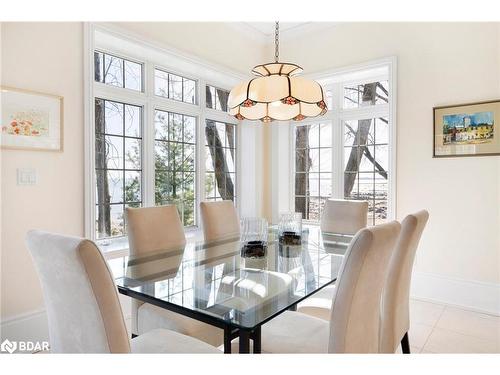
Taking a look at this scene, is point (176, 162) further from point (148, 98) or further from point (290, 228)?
point (290, 228)

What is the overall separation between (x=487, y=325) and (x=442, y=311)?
1.15 ft

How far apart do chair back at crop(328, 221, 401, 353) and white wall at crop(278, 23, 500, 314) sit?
2211 millimetres

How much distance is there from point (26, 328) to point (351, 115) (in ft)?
12.0

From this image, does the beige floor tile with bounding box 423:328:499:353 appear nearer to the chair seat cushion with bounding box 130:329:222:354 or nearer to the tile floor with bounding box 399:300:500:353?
the tile floor with bounding box 399:300:500:353

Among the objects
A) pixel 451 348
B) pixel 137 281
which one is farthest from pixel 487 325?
pixel 137 281

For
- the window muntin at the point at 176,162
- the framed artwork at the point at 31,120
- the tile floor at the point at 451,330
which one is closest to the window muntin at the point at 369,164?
the tile floor at the point at 451,330

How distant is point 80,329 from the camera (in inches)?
45.7

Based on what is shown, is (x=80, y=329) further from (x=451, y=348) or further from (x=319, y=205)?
(x=319, y=205)

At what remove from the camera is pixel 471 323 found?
2.75 m

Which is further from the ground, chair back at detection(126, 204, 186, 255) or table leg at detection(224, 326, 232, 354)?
chair back at detection(126, 204, 186, 255)

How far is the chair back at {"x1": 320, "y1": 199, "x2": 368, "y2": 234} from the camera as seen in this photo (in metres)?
2.92

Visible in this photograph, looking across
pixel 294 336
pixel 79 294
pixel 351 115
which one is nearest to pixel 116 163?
pixel 79 294

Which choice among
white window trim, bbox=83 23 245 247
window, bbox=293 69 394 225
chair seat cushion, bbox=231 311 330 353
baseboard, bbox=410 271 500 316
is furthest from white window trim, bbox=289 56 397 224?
chair seat cushion, bbox=231 311 330 353
